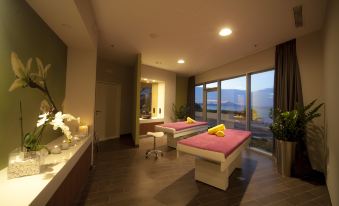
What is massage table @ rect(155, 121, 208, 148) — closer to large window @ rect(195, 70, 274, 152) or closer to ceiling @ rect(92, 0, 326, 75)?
large window @ rect(195, 70, 274, 152)

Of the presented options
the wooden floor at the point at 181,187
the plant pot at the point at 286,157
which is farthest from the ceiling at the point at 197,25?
the wooden floor at the point at 181,187

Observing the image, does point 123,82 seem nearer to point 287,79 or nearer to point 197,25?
point 197,25

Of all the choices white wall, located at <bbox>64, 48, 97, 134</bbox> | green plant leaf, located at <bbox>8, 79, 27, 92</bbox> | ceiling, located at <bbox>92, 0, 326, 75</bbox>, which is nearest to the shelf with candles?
green plant leaf, located at <bbox>8, 79, 27, 92</bbox>

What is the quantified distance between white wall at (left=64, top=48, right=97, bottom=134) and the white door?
7.47ft

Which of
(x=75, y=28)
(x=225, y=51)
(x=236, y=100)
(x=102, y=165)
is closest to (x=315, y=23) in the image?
(x=225, y=51)

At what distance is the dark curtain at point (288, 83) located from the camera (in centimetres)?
296

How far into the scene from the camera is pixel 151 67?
18.9 ft

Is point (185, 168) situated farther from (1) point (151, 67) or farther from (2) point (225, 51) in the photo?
(1) point (151, 67)

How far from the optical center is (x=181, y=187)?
240cm

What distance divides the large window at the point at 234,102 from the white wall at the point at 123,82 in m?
3.44

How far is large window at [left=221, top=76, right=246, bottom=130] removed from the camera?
474 centimetres

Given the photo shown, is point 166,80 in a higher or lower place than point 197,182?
higher

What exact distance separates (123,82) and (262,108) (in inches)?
187

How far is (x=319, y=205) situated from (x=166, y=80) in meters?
5.25
